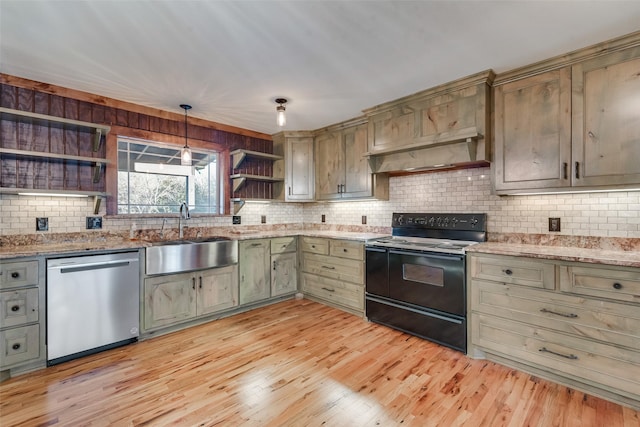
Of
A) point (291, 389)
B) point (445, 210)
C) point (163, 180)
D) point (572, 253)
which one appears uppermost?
point (163, 180)

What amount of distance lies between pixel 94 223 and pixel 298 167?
97.5 inches

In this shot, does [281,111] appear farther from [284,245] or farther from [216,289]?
[216,289]

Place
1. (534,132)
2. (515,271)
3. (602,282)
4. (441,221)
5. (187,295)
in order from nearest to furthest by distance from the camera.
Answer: (602,282) → (515,271) → (534,132) → (187,295) → (441,221)

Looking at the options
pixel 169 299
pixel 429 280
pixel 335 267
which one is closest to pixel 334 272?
pixel 335 267

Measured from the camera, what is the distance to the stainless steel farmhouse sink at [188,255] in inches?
112

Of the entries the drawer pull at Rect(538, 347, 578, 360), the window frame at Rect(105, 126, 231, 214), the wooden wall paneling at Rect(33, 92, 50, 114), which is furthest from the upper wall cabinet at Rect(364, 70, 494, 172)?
the wooden wall paneling at Rect(33, 92, 50, 114)

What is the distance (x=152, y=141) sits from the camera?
341cm

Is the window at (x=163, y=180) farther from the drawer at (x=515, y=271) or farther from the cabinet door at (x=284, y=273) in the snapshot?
the drawer at (x=515, y=271)

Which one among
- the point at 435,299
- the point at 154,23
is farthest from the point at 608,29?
the point at 154,23

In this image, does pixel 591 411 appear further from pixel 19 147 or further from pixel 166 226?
pixel 19 147

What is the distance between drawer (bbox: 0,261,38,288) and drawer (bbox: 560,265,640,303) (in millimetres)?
3856

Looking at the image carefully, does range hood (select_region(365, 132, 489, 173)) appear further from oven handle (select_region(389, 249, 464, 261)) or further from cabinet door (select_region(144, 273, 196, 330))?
cabinet door (select_region(144, 273, 196, 330))

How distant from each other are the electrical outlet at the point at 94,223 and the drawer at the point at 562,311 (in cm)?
357

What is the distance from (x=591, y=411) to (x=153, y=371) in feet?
9.69
